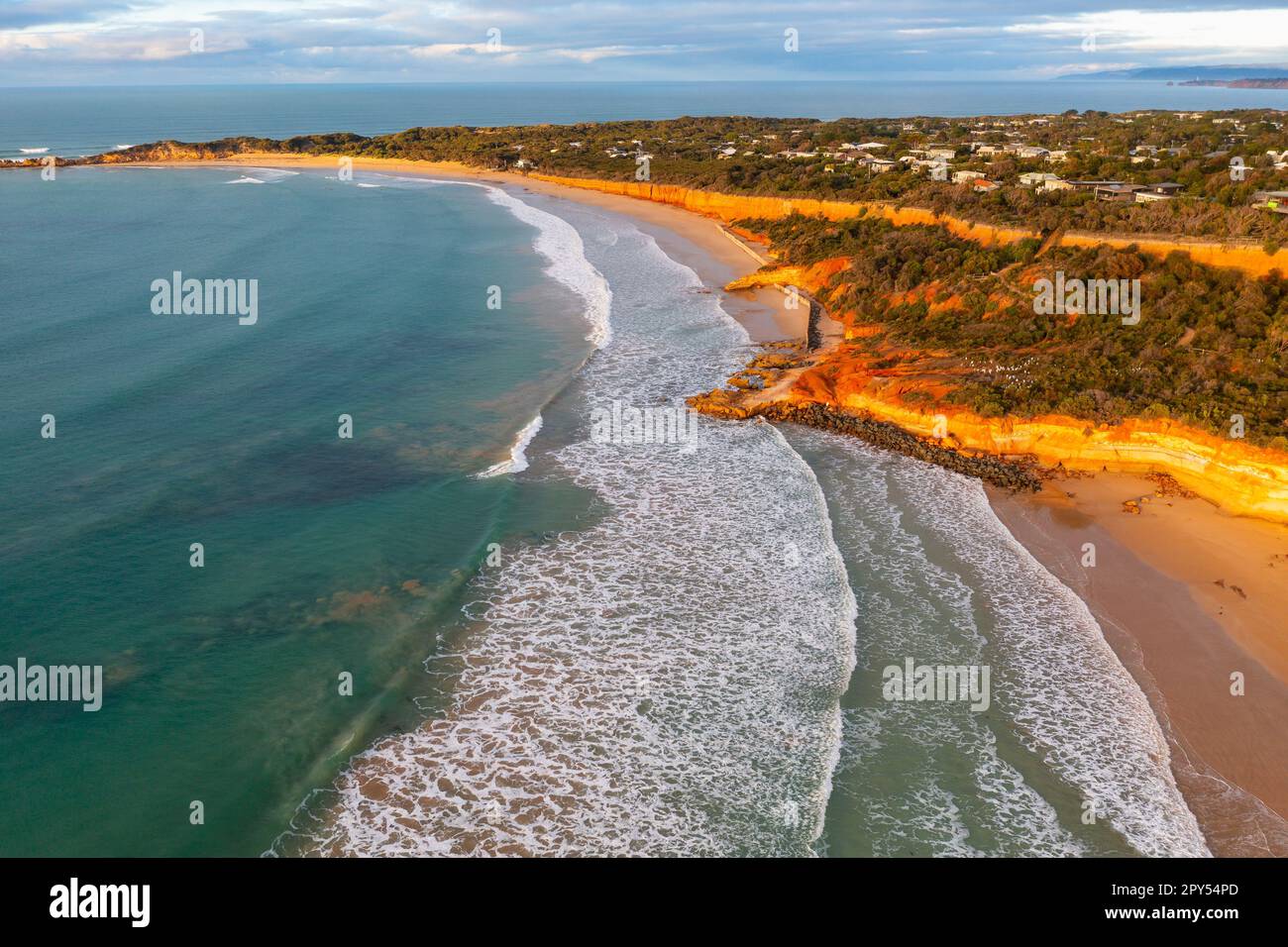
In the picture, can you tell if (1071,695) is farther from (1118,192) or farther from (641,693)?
(1118,192)

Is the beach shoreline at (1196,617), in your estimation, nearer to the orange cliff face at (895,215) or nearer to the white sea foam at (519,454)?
the white sea foam at (519,454)

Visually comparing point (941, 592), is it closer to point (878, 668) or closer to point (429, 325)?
point (878, 668)

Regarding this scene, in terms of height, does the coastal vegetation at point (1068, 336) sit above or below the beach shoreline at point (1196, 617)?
above

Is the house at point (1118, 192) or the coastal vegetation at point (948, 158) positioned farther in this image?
the house at point (1118, 192)

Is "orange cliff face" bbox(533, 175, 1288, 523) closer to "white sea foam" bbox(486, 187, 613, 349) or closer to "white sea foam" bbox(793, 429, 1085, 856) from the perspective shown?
"white sea foam" bbox(793, 429, 1085, 856)

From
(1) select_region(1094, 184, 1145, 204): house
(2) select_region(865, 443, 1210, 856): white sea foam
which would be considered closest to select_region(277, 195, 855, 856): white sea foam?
(2) select_region(865, 443, 1210, 856): white sea foam

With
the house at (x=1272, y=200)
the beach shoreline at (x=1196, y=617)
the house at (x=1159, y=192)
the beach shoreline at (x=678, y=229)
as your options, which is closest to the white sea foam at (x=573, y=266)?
the beach shoreline at (x=678, y=229)
